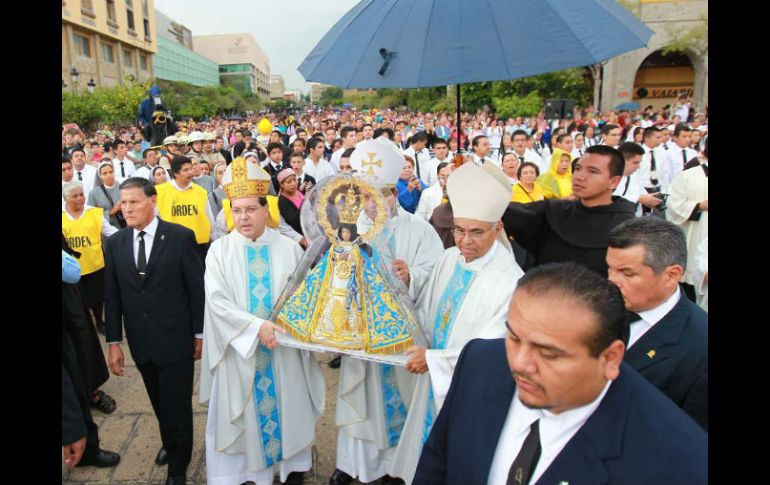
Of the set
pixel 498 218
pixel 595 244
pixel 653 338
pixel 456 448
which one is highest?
pixel 498 218

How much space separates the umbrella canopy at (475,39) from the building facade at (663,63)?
3129 centimetres

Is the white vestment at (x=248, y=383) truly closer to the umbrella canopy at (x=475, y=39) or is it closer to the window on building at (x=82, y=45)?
the umbrella canopy at (x=475, y=39)

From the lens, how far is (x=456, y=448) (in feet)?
5.76

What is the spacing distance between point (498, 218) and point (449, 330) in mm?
695

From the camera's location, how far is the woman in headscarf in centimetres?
691

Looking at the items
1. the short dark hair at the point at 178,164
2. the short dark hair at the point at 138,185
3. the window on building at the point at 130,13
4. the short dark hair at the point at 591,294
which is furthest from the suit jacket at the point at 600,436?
the window on building at the point at 130,13

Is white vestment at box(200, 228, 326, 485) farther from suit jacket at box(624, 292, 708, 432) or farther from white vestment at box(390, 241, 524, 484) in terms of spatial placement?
suit jacket at box(624, 292, 708, 432)

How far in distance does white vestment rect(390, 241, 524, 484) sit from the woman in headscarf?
16.8 ft

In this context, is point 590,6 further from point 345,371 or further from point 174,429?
point 174,429

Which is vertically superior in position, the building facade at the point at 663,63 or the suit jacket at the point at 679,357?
the building facade at the point at 663,63

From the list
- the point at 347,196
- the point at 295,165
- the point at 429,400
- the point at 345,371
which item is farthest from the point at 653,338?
the point at 295,165

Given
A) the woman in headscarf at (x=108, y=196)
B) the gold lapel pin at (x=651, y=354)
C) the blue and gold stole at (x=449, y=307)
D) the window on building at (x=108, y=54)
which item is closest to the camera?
→ the gold lapel pin at (x=651, y=354)

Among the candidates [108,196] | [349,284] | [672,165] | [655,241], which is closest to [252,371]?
[349,284]

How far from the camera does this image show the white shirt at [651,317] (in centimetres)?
210
